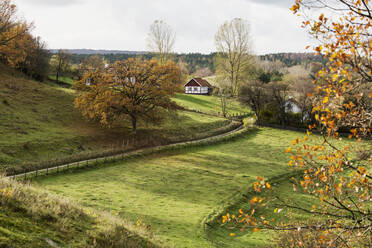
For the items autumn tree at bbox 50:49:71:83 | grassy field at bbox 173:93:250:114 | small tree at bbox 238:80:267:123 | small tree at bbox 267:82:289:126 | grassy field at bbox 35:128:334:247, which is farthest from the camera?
autumn tree at bbox 50:49:71:83

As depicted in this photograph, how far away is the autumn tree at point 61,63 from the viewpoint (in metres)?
90.8

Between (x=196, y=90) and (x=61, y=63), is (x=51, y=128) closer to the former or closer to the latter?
(x=61, y=63)

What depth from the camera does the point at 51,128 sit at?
45.1m

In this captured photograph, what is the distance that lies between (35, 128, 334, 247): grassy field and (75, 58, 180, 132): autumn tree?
8819 mm

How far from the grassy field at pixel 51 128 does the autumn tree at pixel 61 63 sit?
24841mm

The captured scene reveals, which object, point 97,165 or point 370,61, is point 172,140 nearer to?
point 97,165

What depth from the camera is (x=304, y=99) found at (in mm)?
63031

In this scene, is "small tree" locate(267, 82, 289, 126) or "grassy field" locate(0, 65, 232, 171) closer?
"grassy field" locate(0, 65, 232, 171)

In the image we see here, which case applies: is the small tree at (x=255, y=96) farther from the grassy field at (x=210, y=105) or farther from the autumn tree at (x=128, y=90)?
the autumn tree at (x=128, y=90)

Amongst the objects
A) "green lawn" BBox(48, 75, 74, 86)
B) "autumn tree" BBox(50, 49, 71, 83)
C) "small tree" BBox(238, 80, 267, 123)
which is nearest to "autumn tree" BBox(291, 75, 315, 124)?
"small tree" BBox(238, 80, 267, 123)

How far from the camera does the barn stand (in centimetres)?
11144

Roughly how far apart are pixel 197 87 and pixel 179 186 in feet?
273

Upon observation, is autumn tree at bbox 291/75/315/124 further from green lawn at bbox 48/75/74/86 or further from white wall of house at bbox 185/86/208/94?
green lawn at bbox 48/75/74/86

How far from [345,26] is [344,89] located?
148cm
